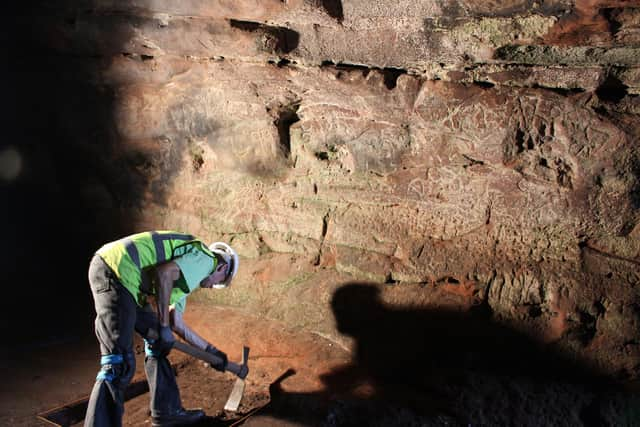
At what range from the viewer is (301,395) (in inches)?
130

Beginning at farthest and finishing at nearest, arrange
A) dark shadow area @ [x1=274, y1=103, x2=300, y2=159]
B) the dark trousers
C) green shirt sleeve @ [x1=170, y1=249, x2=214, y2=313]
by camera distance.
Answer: dark shadow area @ [x1=274, y1=103, x2=300, y2=159], green shirt sleeve @ [x1=170, y1=249, x2=214, y2=313], the dark trousers

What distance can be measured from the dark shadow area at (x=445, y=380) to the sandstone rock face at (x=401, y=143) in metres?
0.13

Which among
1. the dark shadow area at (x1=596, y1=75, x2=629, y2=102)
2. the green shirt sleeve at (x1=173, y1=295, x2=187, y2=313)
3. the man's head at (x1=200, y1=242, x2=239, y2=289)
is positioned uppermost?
the dark shadow area at (x1=596, y1=75, x2=629, y2=102)

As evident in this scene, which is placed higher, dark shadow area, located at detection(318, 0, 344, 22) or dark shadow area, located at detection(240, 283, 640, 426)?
dark shadow area, located at detection(318, 0, 344, 22)

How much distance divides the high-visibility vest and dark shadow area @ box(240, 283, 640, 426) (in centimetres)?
115

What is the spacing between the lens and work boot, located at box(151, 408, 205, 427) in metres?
3.02

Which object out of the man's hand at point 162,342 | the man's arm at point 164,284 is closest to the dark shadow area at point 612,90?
the man's arm at point 164,284

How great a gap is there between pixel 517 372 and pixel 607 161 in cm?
147

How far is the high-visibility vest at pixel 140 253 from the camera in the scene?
2.67 metres

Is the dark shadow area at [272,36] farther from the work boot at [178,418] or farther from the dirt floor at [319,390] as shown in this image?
the work boot at [178,418]

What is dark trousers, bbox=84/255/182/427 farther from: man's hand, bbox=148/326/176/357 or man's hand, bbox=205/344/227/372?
man's hand, bbox=205/344/227/372

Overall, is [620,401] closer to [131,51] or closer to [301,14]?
[301,14]

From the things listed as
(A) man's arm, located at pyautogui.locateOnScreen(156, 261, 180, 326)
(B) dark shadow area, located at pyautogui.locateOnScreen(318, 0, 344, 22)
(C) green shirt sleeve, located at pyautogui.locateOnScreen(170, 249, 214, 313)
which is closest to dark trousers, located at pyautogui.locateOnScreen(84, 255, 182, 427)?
(A) man's arm, located at pyautogui.locateOnScreen(156, 261, 180, 326)

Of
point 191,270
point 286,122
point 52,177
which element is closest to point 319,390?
point 191,270
